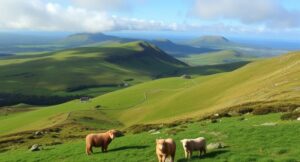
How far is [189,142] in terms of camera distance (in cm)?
2958

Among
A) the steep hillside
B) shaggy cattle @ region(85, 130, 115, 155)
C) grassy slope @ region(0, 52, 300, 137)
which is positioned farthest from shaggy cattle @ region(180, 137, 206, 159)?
the steep hillside

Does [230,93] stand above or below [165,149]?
below

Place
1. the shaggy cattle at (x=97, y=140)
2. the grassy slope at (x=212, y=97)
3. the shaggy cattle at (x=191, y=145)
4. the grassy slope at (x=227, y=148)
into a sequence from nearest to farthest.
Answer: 1. the grassy slope at (x=227, y=148)
2. the shaggy cattle at (x=191, y=145)
3. the shaggy cattle at (x=97, y=140)
4. the grassy slope at (x=212, y=97)

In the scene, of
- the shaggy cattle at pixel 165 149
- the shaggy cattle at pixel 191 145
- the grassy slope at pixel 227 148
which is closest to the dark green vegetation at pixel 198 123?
A: the grassy slope at pixel 227 148

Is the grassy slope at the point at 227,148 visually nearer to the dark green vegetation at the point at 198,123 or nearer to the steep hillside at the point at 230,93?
the dark green vegetation at the point at 198,123

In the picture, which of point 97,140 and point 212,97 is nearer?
point 97,140

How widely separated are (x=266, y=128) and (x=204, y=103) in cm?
6883

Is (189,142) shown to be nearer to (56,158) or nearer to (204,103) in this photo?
(56,158)

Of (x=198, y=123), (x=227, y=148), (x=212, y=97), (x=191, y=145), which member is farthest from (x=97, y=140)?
(x=212, y=97)

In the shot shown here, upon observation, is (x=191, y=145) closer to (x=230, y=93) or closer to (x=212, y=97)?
(x=230, y=93)

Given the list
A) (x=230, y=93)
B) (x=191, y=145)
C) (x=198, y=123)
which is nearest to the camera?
(x=191, y=145)

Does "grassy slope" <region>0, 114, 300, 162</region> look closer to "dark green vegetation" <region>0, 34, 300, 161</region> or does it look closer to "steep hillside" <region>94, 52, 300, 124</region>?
"dark green vegetation" <region>0, 34, 300, 161</region>

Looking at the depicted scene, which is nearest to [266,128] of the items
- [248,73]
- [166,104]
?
[166,104]

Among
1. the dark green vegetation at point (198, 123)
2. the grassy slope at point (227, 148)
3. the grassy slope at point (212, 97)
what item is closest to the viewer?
the grassy slope at point (227, 148)
